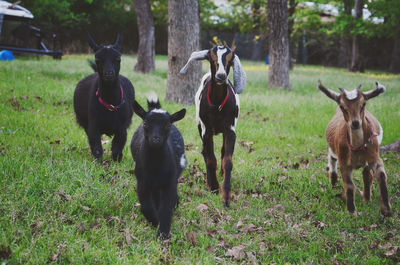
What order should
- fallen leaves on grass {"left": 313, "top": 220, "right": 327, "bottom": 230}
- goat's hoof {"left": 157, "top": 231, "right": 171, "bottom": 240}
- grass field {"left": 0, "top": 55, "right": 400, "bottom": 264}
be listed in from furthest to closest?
fallen leaves on grass {"left": 313, "top": 220, "right": 327, "bottom": 230} < goat's hoof {"left": 157, "top": 231, "right": 171, "bottom": 240} < grass field {"left": 0, "top": 55, "right": 400, "bottom": 264}

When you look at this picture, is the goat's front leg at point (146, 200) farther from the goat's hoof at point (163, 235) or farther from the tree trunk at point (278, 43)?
the tree trunk at point (278, 43)

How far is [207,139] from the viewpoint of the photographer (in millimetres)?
5668

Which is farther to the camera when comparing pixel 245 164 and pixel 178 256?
pixel 245 164

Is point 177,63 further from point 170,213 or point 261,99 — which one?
point 170,213

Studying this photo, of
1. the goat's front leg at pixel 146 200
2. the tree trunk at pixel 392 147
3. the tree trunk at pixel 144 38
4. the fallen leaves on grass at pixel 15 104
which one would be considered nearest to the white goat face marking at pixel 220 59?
the goat's front leg at pixel 146 200

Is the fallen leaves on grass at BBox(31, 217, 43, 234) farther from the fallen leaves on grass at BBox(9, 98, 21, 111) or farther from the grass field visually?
the fallen leaves on grass at BBox(9, 98, 21, 111)

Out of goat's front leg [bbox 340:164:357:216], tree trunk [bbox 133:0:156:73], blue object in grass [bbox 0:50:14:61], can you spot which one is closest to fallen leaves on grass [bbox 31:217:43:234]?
goat's front leg [bbox 340:164:357:216]

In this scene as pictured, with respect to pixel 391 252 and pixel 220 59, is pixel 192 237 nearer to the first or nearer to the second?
pixel 391 252

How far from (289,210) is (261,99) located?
754 cm

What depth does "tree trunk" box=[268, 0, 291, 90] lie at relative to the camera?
1512 centimetres

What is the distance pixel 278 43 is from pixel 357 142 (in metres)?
11.2

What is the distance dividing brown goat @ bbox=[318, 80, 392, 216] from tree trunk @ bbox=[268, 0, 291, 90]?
1040 cm

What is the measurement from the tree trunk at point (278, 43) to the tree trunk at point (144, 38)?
6.01m

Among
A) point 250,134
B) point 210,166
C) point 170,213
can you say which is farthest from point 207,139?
point 250,134
